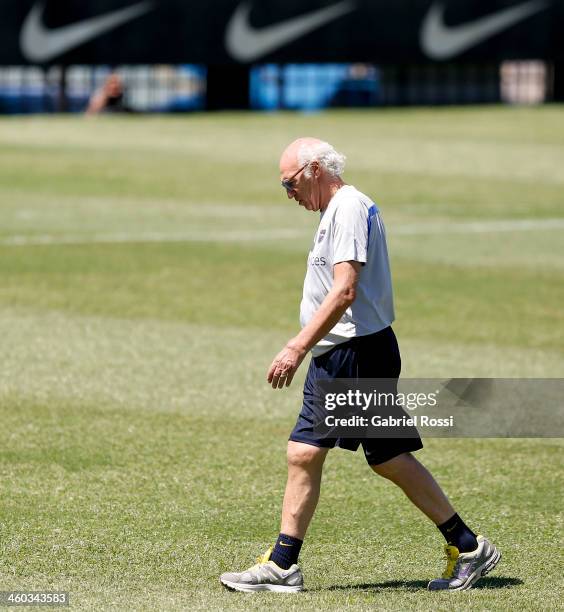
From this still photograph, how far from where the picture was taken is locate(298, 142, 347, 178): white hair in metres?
6.80

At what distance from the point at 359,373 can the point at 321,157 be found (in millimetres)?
1024

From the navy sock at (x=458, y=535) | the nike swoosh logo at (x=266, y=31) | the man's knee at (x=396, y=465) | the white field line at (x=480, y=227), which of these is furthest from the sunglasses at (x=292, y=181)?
the nike swoosh logo at (x=266, y=31)

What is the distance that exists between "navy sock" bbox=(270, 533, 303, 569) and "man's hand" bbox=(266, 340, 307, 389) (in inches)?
29.9

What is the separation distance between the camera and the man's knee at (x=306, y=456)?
6.83 m

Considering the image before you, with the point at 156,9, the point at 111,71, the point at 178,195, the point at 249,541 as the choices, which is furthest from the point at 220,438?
the point at 111,71

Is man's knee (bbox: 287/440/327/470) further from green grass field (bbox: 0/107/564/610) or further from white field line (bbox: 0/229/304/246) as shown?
white field line (bbox: 0/229/304/246)

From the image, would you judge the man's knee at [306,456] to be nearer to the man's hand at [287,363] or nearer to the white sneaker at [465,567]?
the man's hand at [287,363]

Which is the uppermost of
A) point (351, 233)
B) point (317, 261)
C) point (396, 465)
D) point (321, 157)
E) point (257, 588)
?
point (321, 157)

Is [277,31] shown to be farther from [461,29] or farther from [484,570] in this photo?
[484,570]

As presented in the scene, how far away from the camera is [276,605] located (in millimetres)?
6586

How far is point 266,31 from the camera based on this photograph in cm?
4616

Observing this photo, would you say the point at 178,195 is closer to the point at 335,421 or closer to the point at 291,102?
the point at 335,421

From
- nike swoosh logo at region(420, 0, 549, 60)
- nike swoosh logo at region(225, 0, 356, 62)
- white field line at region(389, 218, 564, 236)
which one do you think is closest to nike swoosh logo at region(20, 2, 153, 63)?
nike swoosh logo at region(225, 0, 356, 62)

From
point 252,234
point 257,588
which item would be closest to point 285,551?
point 257,588
